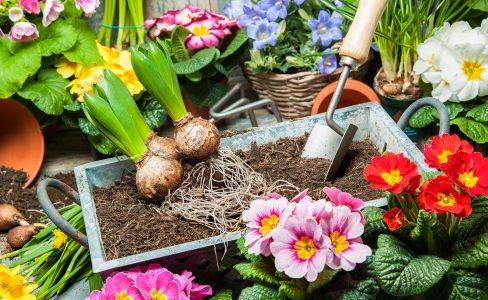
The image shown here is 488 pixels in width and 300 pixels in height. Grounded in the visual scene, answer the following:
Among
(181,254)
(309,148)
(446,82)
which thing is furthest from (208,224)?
(446,82)

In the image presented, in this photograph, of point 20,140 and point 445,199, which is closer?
point 445,199

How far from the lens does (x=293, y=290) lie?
103 cm

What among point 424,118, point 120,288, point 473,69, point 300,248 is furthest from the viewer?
point 424,118

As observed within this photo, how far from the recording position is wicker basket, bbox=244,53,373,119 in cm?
185

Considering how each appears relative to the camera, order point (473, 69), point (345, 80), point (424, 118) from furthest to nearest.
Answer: point (424, 118), point (473, 69), point (345, 80)

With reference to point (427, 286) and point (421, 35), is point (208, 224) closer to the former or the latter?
point (427, 286)

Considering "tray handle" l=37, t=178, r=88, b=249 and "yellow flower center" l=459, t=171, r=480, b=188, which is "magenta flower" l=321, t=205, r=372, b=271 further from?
"tray handle" l=37, t=178, r=88, b=249

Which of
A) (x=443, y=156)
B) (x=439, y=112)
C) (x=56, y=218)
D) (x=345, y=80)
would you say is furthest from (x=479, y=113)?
(x=56, y=218)

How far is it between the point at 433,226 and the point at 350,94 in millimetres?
740

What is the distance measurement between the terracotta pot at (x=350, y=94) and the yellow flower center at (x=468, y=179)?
0.70m

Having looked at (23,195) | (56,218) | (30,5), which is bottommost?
(23,195)

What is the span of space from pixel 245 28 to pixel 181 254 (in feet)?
3.25

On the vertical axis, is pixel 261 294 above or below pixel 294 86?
above

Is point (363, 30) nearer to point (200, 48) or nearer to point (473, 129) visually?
point (473, 129)
